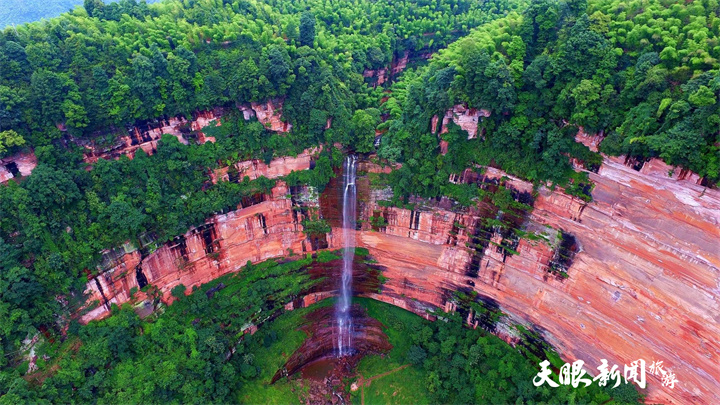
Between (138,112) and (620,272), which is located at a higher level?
(138,112)

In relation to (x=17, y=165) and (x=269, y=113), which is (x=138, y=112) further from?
(x=269, y=113)

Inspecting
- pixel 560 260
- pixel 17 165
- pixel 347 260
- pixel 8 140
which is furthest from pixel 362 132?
pixel 17 165

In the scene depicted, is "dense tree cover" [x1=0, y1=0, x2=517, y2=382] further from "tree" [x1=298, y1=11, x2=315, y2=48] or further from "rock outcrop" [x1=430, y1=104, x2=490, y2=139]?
"rock outcrop" [x1=430, y1=104, x2=490, y2=139]

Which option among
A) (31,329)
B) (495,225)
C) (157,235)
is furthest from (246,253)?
(495,225)

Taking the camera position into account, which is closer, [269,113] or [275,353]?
[269,113]

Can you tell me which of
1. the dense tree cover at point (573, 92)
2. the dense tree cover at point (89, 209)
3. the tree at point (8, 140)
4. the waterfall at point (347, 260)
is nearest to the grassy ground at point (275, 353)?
the waterfall at point (347, 260)

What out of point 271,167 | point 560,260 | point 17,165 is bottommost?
point 560,260
